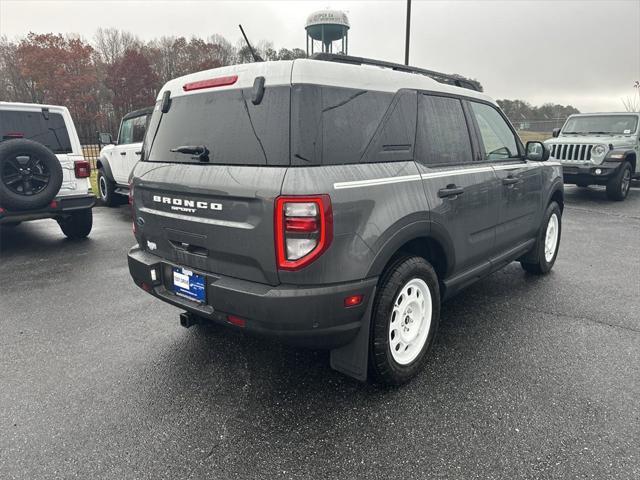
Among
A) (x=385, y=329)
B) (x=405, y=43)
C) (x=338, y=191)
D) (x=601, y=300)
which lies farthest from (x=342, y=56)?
(x=405, y=43)

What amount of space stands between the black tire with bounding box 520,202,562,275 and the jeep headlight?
6.37 meters

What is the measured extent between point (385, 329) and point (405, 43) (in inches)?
630

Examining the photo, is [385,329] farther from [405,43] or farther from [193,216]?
[405,43]

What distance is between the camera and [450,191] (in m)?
3.01

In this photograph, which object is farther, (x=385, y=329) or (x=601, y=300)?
(x=601, y=300)

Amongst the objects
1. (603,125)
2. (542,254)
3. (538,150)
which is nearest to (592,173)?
(603,125)

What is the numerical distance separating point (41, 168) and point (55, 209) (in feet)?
2.02

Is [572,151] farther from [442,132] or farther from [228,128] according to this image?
[228,128]

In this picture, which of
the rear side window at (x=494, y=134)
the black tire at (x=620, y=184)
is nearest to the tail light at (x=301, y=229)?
the rear side window at (x=494, y=134)

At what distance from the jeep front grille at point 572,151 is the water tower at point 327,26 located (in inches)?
746

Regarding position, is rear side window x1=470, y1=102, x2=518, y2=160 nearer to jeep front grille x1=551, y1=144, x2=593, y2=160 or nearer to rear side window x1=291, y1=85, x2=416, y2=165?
rear side window x1=291, y1=85, x2=416, y2=165

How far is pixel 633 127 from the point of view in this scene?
424 inches

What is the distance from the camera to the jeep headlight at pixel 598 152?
10086 millimetres

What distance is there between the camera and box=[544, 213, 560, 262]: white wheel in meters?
4.98
